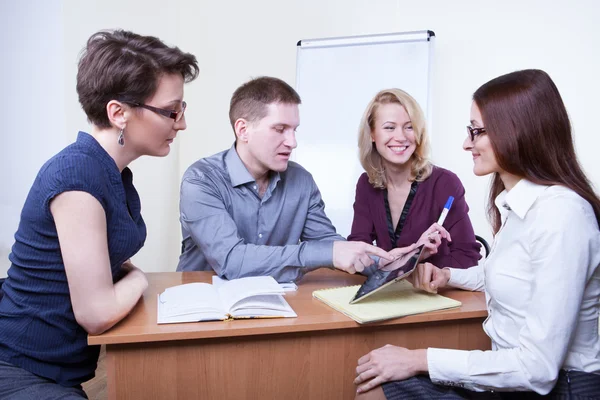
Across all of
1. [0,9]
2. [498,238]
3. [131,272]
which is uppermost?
[0,9]

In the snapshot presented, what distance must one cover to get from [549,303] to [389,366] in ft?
1.28

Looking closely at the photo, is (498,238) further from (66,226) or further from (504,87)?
(66,226)

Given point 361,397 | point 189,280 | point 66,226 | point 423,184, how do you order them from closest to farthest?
point 66,226 < point 361,397 < point 189,280 < point 423,184

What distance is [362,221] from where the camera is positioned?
2270 millimetres

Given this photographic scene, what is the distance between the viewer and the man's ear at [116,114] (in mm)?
1310

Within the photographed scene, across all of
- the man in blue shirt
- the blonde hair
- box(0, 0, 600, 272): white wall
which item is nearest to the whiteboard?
box(0, 0, 600, 272): white wall

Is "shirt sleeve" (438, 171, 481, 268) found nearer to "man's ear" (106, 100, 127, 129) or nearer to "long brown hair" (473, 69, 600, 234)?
"long brown hair" (473, 69, 600, 234)

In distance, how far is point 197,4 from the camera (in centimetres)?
391

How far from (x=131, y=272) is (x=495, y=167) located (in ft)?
3.37

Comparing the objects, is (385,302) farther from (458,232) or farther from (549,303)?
(458,232)

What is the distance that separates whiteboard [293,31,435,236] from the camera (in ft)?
10.9

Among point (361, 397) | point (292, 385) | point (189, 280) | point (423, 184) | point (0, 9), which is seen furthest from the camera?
point (0, 9)

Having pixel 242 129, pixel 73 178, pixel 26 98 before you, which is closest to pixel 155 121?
pixel 73 178

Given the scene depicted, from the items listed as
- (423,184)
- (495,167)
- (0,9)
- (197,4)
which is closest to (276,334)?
(495,167)
